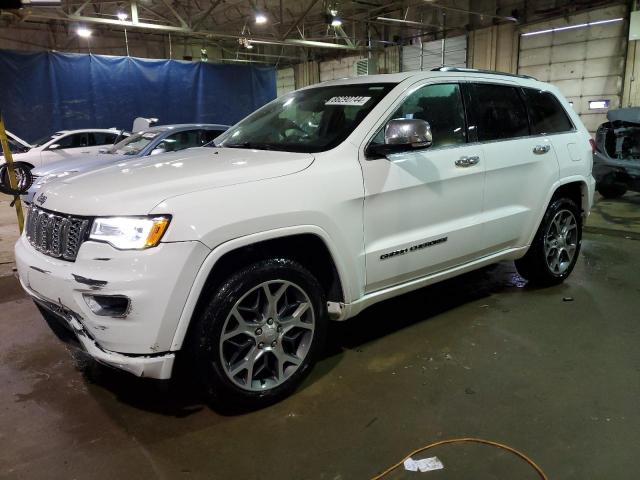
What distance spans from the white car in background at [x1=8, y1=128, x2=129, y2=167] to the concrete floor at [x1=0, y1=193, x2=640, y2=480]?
9.30m

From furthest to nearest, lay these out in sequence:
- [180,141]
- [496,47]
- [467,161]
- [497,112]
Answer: [496,47], [180,141], [497,112], [467,161]

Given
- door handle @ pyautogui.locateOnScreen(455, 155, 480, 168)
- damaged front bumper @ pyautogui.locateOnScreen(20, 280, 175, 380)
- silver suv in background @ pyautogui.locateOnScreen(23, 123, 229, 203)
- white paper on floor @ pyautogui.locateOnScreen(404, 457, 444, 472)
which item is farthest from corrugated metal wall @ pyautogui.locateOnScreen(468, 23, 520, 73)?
damaged front bumper @ pyautogui.locateOnScreen(20, 280, 175, 380)

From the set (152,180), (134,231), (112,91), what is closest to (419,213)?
(152,180)

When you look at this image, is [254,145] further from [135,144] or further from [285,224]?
[135,144]

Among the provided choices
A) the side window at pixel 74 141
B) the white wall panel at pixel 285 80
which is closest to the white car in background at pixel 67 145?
the side window at pixel 74 141

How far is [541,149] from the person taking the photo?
3.91 m

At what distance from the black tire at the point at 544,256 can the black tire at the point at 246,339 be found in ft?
7.42

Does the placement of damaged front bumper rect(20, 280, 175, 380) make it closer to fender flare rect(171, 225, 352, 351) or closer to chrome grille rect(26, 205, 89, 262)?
fender flare rect(171, 225, 352, 351)

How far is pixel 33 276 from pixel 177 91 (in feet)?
46.4

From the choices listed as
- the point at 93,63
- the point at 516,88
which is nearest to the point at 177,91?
the point at 93,63

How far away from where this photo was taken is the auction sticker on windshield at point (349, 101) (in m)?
3.16

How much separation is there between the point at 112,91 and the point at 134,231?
14.0 metres

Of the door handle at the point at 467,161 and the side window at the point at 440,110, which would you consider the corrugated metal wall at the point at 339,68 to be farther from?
the door handle at the point at 467,161

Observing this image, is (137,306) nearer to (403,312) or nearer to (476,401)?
(476,401)
